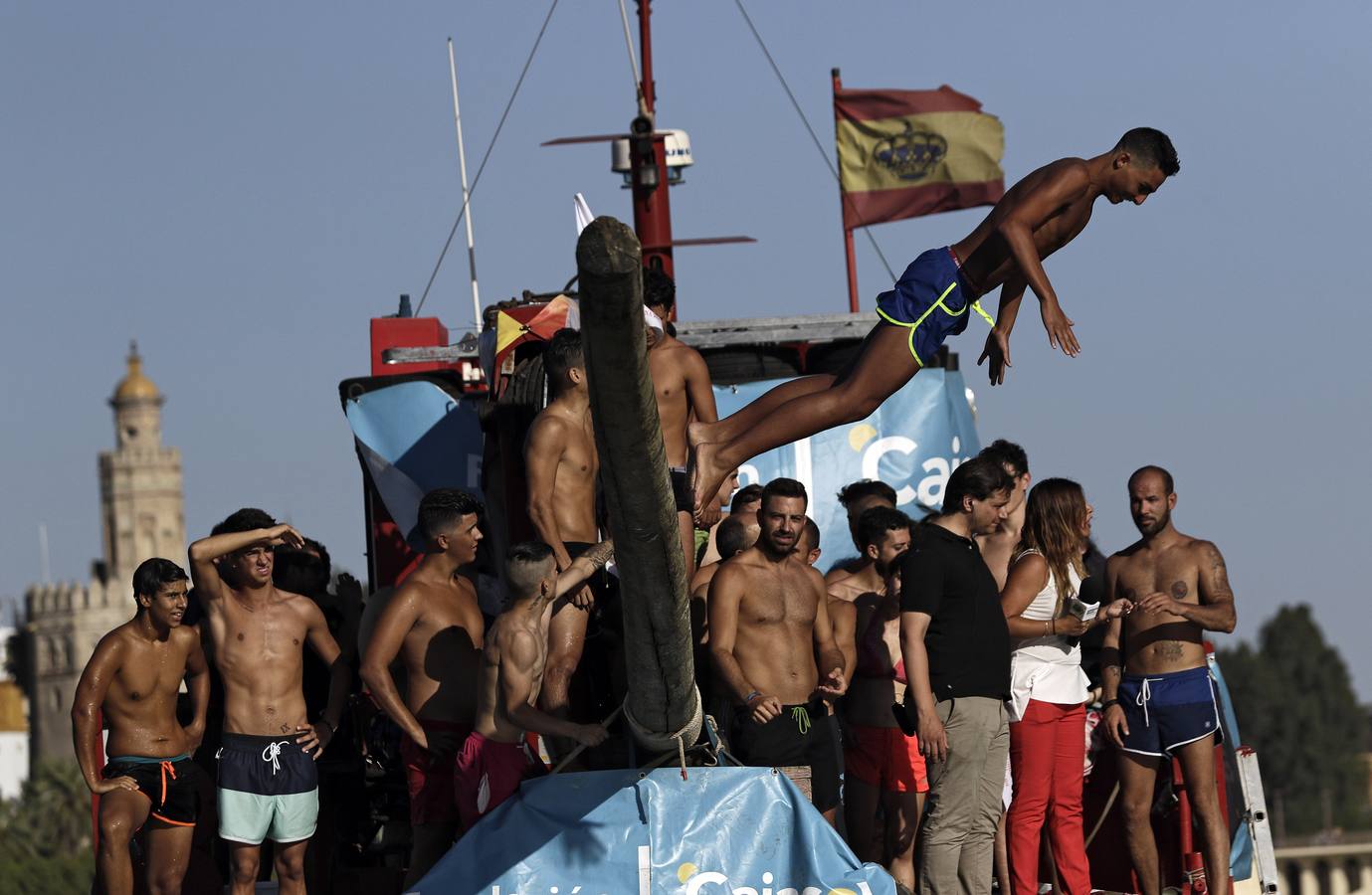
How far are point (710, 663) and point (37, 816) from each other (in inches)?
3898

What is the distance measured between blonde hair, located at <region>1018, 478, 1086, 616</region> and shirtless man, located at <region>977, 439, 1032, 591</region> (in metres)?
0.15

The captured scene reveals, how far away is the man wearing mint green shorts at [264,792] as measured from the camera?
10664 millimetres

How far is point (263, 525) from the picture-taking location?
1089 cm

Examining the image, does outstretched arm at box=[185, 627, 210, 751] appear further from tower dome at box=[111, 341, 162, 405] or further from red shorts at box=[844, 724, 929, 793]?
tower dome at box=[111, 341, 162, 405]

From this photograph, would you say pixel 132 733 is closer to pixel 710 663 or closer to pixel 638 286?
pixel 710 663

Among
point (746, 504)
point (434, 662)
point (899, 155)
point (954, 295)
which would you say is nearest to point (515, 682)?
point (434, 662)

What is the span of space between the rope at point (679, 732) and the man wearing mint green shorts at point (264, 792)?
2.21 metres

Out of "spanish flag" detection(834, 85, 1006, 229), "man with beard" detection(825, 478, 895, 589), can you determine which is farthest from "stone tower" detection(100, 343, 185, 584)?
"man with beard" detection(825, 478, 895, 589)

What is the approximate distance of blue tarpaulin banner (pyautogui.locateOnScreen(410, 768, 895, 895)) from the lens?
9.40 m

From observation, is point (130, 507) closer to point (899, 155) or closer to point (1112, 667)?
point (899, 155)

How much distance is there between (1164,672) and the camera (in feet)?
35.8

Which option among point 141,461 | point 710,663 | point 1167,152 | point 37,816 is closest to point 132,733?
point 710,663

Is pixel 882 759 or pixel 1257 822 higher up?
pixel 882 759

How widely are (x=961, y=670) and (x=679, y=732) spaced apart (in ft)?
5.07
